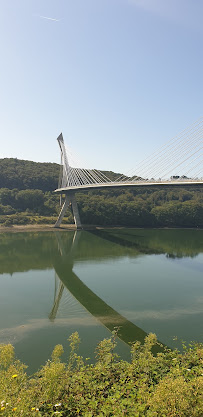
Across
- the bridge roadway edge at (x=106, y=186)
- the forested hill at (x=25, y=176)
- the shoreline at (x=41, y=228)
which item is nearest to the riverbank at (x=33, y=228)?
the shoreline at (x=41, y=228)

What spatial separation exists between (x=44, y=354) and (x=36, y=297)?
6275 mm

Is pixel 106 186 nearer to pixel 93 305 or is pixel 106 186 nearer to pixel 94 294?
pixel 94 294

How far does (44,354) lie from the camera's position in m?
9.24

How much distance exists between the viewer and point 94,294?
1577 cm

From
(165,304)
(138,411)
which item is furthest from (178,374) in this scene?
(165,304)

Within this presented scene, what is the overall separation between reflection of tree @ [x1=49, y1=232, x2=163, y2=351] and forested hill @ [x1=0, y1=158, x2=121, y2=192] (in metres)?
35.5

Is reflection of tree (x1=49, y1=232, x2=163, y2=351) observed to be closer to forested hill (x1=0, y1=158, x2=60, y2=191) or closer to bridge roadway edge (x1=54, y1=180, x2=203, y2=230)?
bridge roadway edge (x1=54, y1=180, x2=203, y2=230)

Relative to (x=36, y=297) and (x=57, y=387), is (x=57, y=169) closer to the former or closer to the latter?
(x=36, y=297)

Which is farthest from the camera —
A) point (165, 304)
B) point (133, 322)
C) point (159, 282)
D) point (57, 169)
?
point (57, 169)

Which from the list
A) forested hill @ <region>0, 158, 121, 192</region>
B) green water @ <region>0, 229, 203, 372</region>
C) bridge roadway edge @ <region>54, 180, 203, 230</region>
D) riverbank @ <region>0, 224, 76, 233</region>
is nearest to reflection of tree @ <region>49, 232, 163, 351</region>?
green water @ <region>0, 229, 203, 372</region>

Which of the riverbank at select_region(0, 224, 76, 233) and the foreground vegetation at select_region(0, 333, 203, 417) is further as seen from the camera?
the riverbank at select_region(0, 224, 76, 233)

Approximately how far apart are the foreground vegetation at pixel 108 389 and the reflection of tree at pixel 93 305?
2.27m

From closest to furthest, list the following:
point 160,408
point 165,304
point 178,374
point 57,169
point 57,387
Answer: point 160,408
point 57,387
point 178,374
point 165,304
point 57,169

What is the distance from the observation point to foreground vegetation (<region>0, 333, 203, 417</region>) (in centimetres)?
517
